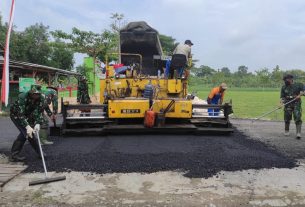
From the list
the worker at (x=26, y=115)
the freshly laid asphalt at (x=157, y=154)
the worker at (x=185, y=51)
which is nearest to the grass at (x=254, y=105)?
the worker at (x=185, y=51)

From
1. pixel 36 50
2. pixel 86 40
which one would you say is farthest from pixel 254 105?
pixel 36 50

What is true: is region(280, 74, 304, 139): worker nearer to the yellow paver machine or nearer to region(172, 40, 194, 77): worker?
the yellow paver machine

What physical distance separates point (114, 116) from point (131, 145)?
4.66 ft

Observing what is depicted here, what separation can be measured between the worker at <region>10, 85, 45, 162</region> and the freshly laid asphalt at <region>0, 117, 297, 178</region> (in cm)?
28

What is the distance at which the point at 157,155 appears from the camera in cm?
676

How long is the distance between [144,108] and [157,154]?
2361 mm

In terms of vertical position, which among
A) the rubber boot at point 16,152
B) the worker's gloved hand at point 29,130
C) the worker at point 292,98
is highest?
the worker at point 292,98

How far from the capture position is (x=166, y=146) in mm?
7719

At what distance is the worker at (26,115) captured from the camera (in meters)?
6.38

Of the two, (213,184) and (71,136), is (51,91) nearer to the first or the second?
(71,136)

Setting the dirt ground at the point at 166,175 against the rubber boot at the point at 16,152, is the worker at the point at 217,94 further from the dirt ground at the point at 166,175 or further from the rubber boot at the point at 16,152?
the rubber boot at the point at 16,152

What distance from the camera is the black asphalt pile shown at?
5.99m

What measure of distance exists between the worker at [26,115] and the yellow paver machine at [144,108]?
2415 mm

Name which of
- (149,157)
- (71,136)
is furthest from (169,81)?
(149,157)
